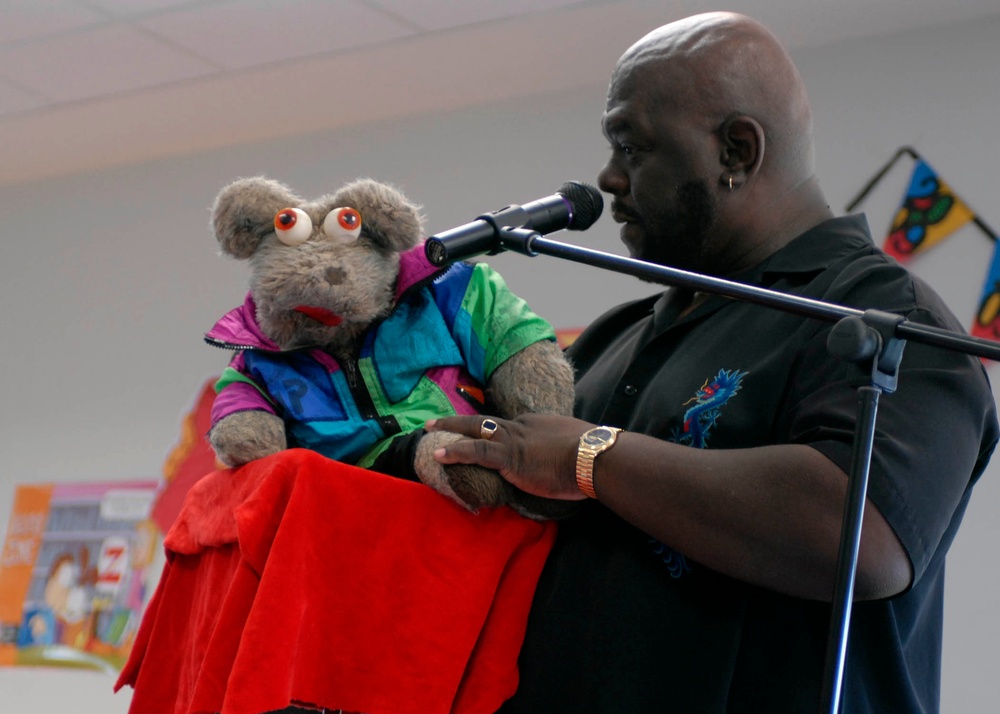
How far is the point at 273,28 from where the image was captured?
315 cm

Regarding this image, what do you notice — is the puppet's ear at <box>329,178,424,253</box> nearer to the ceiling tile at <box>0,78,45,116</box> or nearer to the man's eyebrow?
the man's eyebrow

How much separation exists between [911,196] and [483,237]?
6.89 feet

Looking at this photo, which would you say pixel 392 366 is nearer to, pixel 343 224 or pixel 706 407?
pixel 343 224

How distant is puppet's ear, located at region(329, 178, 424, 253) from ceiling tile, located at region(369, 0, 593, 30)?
1.81 metres

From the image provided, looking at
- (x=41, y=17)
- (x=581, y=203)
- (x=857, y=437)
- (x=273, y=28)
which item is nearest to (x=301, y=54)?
(x=273, y=28)

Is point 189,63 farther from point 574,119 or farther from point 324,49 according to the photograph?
point 574,119

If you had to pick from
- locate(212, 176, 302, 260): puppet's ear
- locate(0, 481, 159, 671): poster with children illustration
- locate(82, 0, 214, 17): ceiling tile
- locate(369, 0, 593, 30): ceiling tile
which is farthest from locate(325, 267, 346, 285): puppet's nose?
locate(0, 481, 159, 671): poster with children illustration

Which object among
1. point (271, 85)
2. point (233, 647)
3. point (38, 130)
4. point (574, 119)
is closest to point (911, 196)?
point (574, 119)

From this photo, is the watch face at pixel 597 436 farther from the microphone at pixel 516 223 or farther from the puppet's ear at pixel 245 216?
the puppet's ear at pixel 245 216

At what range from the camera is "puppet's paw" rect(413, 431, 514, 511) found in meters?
Answer: 1.11

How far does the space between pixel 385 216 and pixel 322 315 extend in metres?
0.13

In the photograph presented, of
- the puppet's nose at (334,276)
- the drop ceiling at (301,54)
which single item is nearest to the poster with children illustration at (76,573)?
the drop ceiling at (301,54)

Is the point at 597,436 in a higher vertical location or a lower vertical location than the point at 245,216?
lower

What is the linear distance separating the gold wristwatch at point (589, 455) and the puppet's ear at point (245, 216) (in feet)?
1.52
